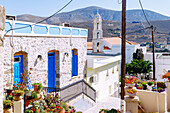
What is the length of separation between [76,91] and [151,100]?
618 cm

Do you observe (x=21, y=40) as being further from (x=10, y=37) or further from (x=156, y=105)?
(x=156, y=105)

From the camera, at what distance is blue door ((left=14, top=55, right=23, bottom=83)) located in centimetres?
897

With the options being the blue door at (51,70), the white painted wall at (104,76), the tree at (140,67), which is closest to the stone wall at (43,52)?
the blue door at (51,70)

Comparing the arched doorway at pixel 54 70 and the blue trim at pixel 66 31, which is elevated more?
the blue trim at pixel 66 31

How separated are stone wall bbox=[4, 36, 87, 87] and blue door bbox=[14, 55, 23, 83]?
1.23 feet

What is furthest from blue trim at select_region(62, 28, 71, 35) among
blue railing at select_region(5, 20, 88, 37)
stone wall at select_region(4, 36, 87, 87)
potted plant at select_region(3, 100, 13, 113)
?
potted plant at select_region(3, 100, 13, 113)

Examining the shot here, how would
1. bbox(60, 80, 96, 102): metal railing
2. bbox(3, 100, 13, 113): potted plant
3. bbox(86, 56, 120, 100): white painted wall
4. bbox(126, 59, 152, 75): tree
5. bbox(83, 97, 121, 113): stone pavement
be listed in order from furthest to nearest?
1. bbox(126, 59, 152, 75): tree
2. bbox(86, 56, 120, 100): white painted wall
3. bbox(83, 97, 121, 113): stone pavement
4. bbox(60, 80, 96, 102): metal railing
5. bbox(3, 100, 13, 113): potted plant

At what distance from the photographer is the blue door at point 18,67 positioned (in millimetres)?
8968

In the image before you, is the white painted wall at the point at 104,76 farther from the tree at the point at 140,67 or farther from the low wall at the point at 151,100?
the tree at the point at 140,67

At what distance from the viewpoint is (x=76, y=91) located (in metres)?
13.1

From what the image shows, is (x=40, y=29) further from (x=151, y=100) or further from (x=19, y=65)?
(x=151, y=100)

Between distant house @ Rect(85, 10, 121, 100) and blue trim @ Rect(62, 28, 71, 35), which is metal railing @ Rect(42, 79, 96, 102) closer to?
distant house @ Rect(85, 10, 121, 100)

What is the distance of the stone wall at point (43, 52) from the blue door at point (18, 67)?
0.38 meters

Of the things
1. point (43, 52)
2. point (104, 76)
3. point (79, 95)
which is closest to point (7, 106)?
point (43, 52)
